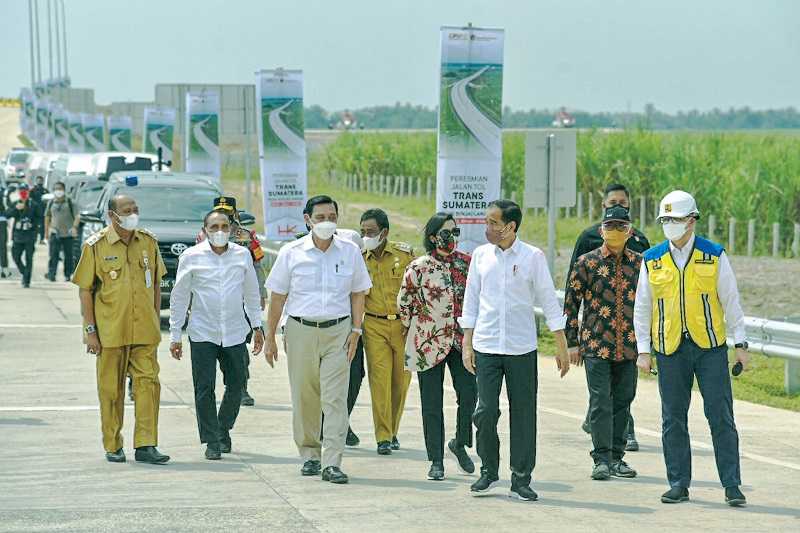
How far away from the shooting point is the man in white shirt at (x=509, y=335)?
10.8 metres

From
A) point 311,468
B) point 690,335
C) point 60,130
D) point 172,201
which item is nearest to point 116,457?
point 311,468

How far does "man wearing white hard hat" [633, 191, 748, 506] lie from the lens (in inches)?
418

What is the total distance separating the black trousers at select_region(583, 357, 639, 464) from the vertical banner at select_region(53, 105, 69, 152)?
90.7m

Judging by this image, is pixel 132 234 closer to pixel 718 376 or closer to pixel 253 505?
pixel 253 505

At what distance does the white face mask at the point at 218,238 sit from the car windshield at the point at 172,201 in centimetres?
1238

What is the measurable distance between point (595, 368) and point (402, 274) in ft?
5.81

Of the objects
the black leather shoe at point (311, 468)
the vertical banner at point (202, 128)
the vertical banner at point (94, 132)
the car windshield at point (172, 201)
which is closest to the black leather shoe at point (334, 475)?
the black leather shoe at point (311, 468)

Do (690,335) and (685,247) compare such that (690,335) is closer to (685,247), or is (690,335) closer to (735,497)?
(685,247)

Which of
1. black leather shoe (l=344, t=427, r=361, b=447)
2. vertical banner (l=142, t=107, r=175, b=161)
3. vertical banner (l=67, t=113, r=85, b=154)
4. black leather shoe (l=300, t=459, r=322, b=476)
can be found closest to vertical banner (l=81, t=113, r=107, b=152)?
vertical banner (l=67, t=113, r=85, b=154)

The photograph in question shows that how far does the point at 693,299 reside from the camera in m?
10.6

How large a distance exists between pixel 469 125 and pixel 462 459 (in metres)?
9.84

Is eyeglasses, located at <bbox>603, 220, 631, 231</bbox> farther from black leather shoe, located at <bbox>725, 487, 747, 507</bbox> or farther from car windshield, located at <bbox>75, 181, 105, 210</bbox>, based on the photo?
car windshield, located at <bbox>75, 181, 105, 210</bbox>

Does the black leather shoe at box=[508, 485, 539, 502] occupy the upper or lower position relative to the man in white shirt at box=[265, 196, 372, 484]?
lower

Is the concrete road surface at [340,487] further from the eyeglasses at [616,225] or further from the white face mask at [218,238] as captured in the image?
the eyeglasses at [616,225]
